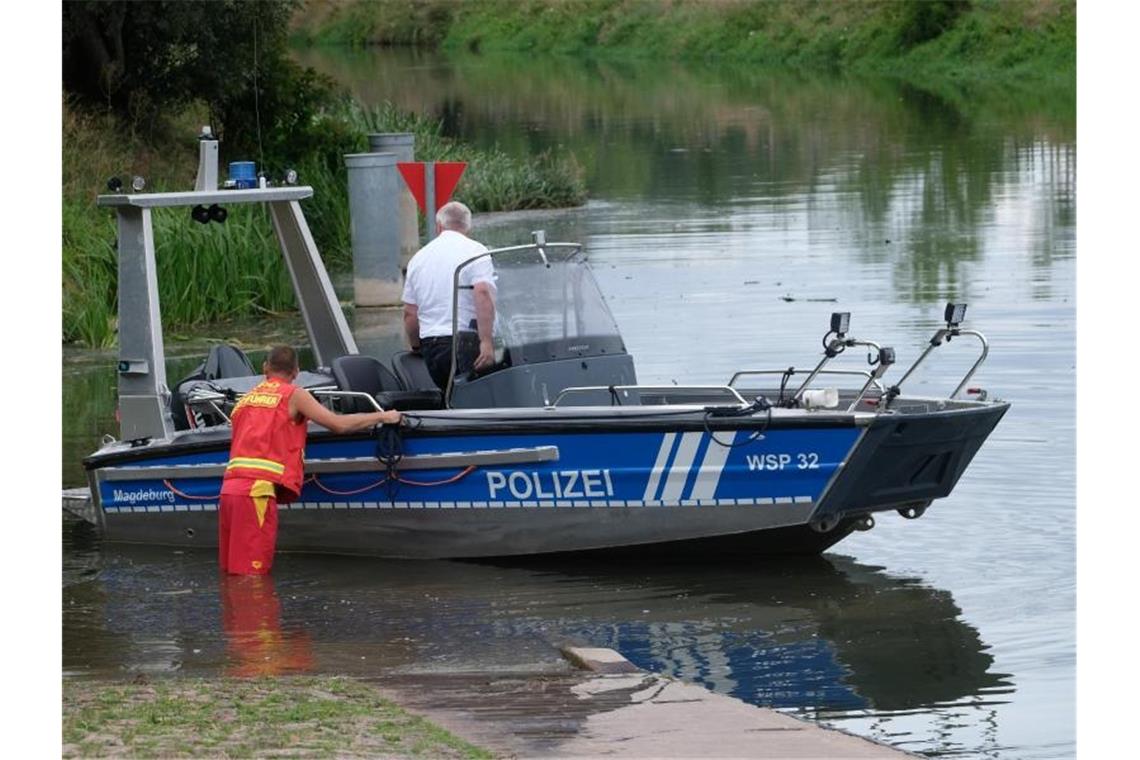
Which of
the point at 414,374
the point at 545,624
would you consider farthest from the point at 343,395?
the point at 545,624

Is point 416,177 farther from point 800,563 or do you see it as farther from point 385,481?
point 800,563

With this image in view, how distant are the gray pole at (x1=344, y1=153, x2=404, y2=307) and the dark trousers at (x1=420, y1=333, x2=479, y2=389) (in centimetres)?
1051

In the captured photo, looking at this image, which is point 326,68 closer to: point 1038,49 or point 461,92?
point 461,92

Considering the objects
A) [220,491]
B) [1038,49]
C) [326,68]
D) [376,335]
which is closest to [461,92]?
[326,68]

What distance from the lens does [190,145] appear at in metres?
31.0

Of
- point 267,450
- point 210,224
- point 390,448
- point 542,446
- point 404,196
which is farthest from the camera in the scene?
point 404,196

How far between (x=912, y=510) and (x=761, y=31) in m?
60.6

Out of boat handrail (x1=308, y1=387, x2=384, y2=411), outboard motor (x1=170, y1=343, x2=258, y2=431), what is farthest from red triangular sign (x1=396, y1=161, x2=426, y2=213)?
boat handrail (x1=308, y1=387, x2=384, y2=411)

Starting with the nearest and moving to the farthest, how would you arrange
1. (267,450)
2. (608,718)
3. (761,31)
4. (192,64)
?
(608,718), (267,450), (192,64), (761,31)

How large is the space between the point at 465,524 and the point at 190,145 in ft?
65.2

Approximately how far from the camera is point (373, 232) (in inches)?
907

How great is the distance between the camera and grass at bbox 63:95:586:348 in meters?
21.0

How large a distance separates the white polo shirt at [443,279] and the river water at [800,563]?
140 cm

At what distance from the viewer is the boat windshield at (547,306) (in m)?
12.4
